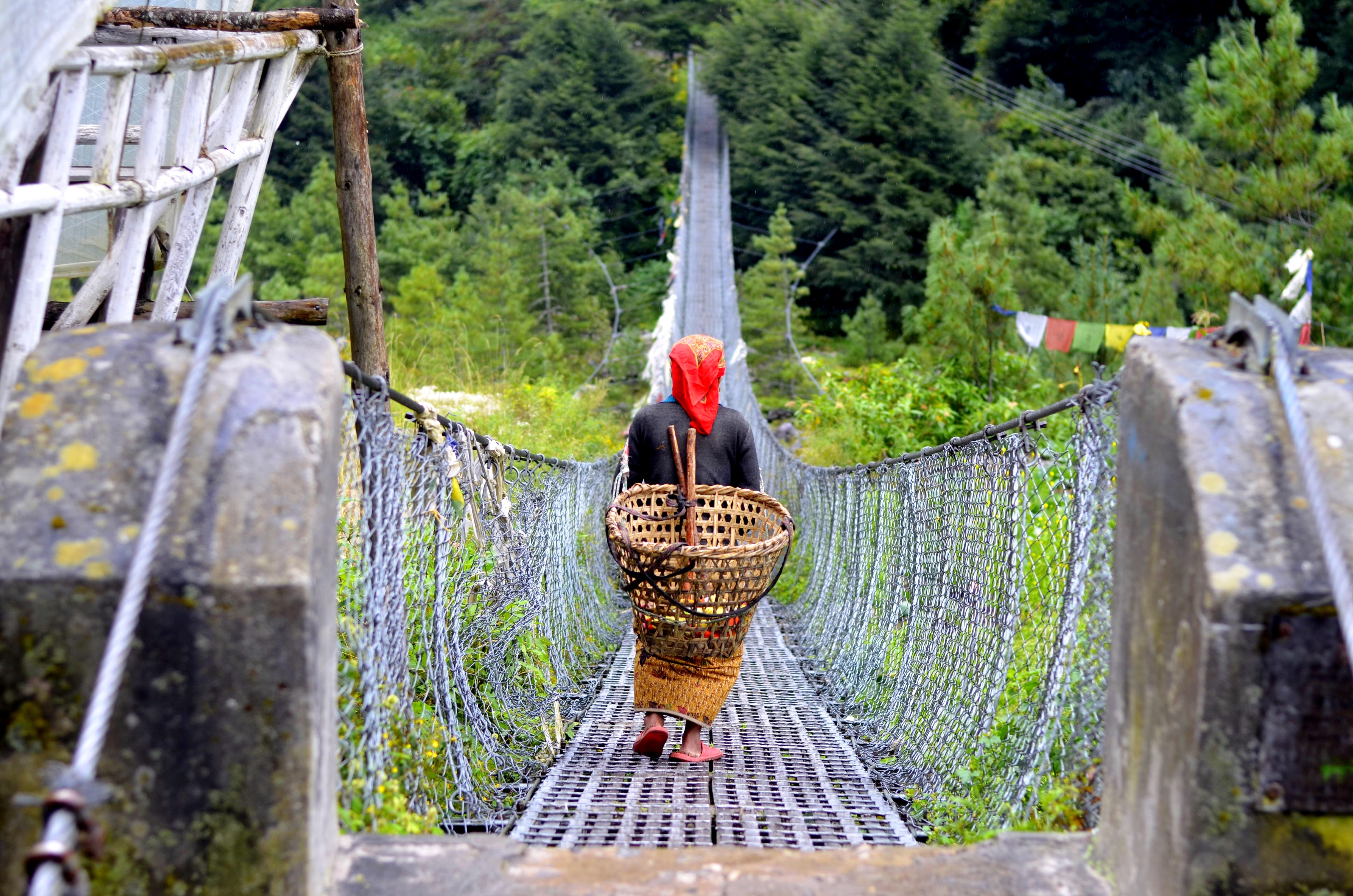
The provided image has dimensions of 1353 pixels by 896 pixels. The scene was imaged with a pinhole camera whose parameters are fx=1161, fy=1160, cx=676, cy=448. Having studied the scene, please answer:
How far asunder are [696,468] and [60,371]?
5.90ft

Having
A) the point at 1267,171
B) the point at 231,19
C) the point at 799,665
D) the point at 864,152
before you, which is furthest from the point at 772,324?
the point at 231,19

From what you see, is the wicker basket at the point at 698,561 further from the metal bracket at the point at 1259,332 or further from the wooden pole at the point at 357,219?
the wooden pole at the point at 357,219

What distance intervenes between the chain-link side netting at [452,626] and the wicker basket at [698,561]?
0.40m

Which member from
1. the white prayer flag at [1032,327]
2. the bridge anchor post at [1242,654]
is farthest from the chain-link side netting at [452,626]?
the white prayer flag at [1032,327]

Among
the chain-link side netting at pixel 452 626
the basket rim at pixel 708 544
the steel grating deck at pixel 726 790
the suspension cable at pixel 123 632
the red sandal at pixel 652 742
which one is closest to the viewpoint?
the suspension cable at pixel 123 632

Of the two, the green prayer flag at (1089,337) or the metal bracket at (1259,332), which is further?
the green prayer flag at (1089,337)

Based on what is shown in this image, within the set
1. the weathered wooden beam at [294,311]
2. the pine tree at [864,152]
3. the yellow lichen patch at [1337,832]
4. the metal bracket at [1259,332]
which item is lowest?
the yellow lichen patch at [1337,832]

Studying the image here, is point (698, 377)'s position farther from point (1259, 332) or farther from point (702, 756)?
point (1259, 332)

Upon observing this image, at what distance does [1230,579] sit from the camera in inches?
44.4

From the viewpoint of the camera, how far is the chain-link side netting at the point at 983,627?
1.81 metres

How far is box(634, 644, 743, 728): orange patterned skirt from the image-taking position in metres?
2.69

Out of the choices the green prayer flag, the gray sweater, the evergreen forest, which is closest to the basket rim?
the gray sweater

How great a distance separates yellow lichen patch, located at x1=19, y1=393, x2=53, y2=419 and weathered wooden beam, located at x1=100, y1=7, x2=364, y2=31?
1940mm

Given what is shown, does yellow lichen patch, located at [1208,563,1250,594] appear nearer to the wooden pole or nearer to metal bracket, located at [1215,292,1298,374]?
metal bracket, located at [1215,292,1298,374]
